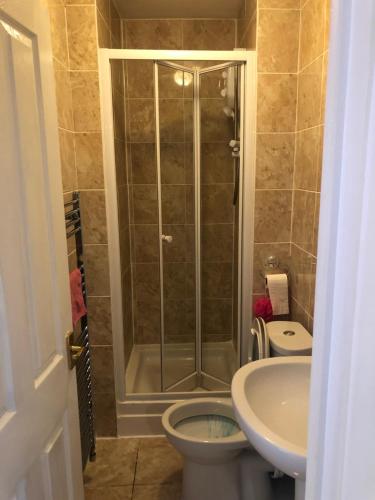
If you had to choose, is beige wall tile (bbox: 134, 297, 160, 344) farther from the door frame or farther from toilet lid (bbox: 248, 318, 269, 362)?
the door frame

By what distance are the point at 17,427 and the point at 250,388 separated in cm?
75

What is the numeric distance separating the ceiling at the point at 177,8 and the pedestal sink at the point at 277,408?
2.22 metres

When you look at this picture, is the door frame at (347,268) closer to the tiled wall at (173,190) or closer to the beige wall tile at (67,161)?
the beige wall tile at (67,161)

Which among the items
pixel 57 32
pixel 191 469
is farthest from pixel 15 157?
pixel 191 469

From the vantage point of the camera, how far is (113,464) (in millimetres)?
2098

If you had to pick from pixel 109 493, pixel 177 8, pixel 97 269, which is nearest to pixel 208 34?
pixel 177 8

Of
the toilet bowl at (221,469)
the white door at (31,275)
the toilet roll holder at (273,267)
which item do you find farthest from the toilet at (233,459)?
the white door at (31,275)

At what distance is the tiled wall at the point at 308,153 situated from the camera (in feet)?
5.43

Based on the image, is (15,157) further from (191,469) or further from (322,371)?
(191,469)

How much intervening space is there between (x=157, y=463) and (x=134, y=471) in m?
0.13

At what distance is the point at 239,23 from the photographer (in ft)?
8.57

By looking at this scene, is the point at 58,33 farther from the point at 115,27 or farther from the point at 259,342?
the point at 259,342

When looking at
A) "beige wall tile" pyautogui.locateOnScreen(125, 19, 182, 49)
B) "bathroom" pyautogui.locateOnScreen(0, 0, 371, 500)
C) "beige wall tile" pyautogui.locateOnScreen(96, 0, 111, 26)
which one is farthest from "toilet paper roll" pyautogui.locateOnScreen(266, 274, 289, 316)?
"beige wall tile" pyautogui.locateOnScreen(125, 19, 182, 49)

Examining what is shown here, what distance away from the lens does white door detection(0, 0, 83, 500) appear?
2.70 ft
